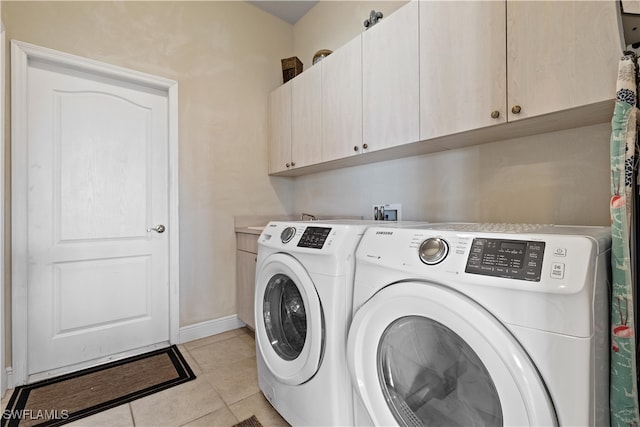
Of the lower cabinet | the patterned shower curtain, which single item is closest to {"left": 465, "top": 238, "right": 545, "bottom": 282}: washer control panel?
the patterned shower curtain

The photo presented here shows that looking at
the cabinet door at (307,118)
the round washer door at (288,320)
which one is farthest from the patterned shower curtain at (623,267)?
the cabinet door at (307,118)

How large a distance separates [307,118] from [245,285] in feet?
4.58

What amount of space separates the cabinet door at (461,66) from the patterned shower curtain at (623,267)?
20.5 inches

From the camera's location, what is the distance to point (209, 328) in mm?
2398

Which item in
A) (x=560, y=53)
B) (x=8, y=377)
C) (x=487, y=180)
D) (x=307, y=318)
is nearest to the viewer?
(x=560, y=53)

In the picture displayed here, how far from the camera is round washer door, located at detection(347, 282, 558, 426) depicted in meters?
0.69

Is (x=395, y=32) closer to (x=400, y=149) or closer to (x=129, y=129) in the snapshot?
(x=400, y=149)

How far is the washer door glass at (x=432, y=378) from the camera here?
32.2 inches

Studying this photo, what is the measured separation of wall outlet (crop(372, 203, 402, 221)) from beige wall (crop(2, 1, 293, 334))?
3.47ft

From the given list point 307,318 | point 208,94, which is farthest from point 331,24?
point 307,318

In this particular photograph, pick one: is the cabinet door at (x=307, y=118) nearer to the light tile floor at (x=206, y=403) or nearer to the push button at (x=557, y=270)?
the light tile floor at (x=206, y=403)

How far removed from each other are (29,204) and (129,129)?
74 centimetres

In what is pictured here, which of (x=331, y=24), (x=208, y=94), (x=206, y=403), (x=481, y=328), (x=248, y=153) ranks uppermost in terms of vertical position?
(x=331, y=24)

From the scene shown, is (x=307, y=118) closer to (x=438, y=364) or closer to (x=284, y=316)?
(x=284, y=316)
